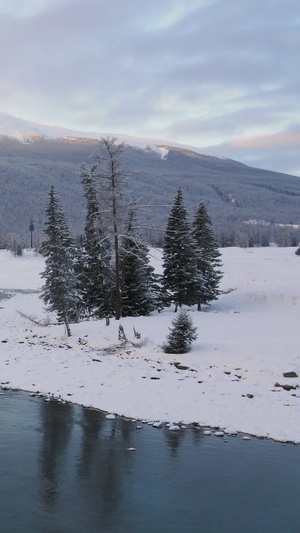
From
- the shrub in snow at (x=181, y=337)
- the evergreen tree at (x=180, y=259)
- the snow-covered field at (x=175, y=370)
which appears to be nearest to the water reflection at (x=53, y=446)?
the snow-covered field at (x=175, y=370)

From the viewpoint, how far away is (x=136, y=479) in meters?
11.7

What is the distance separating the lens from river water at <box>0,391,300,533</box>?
979 centimetres

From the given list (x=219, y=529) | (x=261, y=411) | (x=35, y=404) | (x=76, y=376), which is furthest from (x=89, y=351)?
(x=219, y=529)

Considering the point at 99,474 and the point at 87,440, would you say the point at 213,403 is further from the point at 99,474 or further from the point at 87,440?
the point at 99,474

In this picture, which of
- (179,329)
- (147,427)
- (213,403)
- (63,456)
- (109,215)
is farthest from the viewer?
(109,215)

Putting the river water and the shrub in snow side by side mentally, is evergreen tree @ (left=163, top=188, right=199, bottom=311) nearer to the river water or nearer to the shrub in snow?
the shrub in snow

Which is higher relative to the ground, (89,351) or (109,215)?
(109,215)

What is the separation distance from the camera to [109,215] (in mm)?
30406

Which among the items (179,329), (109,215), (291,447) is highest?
(109,215)

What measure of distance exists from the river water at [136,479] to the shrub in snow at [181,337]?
7596 millimetres

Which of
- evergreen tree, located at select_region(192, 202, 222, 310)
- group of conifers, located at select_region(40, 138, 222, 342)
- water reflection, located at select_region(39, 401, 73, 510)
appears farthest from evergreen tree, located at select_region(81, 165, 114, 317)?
water reflection, located at select_region(39, 401, 73, 510)

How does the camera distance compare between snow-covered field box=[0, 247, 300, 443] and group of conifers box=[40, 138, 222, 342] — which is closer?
snow-covered field box=[0, 247, 300, 443]

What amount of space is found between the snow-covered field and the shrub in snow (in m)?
0.46

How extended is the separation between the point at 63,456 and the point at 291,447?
6.88 meters
